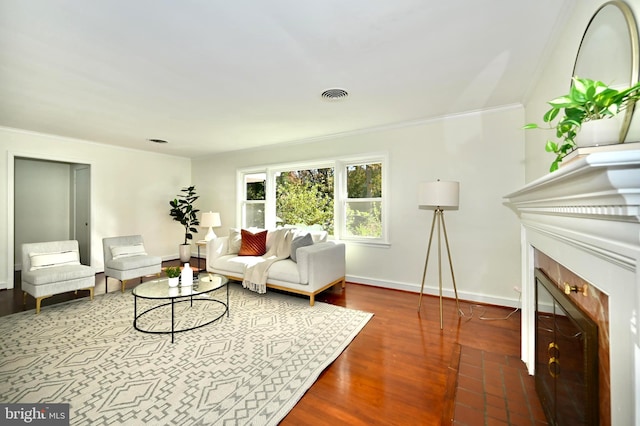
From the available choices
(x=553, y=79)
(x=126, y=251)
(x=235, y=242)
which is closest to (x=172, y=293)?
(x=235, y=242)

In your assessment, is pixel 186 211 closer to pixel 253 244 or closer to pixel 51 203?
pixel 51 203

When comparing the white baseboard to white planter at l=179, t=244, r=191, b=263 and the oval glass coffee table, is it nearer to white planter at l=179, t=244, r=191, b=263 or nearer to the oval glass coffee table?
the oval glass coffee table

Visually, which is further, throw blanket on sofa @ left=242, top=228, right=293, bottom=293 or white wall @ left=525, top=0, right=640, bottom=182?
throw blanket on sofa @ left=242, top=228, right=293, bottom=293

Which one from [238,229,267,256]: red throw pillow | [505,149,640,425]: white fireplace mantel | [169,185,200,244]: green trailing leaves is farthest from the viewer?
[169,185,200,244]: green trailing leaves

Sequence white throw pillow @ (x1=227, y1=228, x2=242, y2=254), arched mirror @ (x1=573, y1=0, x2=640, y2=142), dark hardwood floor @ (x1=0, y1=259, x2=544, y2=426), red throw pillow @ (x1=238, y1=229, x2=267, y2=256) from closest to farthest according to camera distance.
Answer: arched mirror @ (x1=573, y1=0, x2=640, y2=142), dark hardwood floor @ (x1=0, y1=259, x2=544, y2=426), red throw pillow @ (x1=238, y1=229, x2=267, y2=256), white throw pillow @ (x1=227, y1=228, x2=242, y2=254)

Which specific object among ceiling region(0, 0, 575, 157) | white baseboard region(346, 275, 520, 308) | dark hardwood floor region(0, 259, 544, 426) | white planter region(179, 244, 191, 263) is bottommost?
dark hardwood floor region(0, 259, 544, 426)

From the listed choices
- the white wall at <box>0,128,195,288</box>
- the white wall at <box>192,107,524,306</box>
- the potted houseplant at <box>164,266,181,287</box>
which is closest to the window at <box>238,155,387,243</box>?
the white wall at <box>192,107,524,306</box>

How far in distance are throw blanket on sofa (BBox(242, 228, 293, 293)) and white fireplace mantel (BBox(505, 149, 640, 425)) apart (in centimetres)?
311

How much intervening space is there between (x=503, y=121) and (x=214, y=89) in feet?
10.9

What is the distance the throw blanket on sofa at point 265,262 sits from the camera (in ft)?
11.7

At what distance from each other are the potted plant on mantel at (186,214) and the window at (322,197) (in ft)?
3.98

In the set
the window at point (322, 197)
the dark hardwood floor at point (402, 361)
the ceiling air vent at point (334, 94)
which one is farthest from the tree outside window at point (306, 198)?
the ceiling air vent at point (334, 94)

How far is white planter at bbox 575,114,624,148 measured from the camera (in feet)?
2.91

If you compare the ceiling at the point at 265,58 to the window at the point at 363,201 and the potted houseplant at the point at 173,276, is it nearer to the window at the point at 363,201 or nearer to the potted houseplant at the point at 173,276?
the window at the point at 363,201
